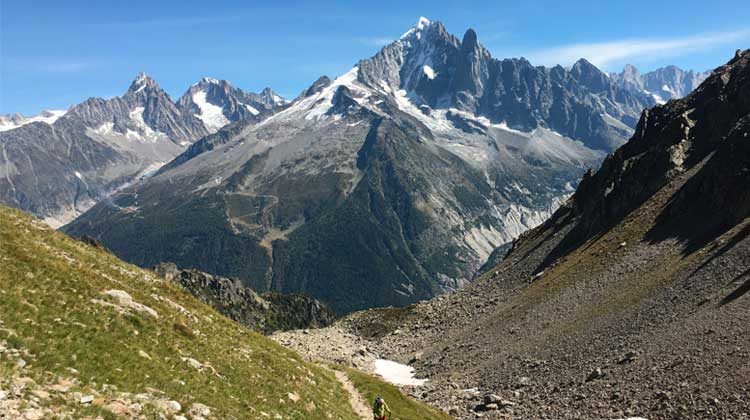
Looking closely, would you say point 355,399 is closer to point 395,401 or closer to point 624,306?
point 395,401

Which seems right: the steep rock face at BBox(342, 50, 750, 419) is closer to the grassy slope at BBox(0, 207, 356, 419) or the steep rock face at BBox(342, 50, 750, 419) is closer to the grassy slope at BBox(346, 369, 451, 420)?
the grassy slope at BBox(346, 369, 451, 420)

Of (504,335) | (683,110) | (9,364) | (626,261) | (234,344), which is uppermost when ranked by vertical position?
(683,110)

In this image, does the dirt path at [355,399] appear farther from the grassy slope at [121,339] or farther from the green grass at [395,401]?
the grassy slope at [121,339]

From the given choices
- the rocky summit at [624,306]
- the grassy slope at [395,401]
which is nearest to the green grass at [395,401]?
the grassy slope at [395,401]

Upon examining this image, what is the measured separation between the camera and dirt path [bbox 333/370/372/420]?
162 ft

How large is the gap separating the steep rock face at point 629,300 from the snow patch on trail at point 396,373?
9.02 feet

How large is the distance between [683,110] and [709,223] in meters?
60.8

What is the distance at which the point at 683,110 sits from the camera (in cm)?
13838

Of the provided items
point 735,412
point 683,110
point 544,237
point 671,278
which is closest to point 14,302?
point 735,412

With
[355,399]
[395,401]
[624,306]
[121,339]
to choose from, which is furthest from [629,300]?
[121,339]

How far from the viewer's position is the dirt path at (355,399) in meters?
49.5

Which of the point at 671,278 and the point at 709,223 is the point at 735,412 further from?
the point at 709,223

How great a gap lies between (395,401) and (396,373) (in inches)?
1450

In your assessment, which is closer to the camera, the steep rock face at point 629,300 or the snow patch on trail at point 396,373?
the steep rock face at point 629,300
